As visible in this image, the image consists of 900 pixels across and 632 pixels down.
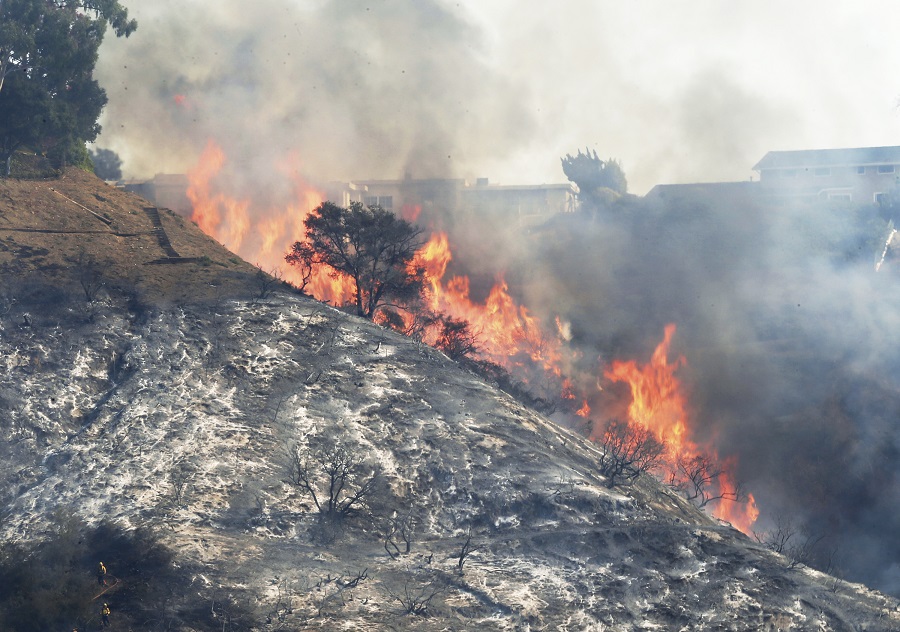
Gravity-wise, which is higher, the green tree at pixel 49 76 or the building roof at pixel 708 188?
the building roof at pixel 708 188

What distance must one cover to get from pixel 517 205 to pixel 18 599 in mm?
75076

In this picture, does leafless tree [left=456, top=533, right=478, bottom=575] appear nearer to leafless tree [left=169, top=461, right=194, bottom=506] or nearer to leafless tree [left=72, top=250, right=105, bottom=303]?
leafless tree [left=169, top=461, right=194, bottom=506]

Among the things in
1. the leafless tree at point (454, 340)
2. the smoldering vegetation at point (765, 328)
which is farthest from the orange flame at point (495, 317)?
the leafless tree at point (454, 340)

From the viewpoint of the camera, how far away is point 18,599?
2342cm

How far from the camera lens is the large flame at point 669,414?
2280 inches

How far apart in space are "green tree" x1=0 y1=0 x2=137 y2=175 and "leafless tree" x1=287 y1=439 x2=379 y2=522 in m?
27.4

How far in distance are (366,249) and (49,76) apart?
21104 mm

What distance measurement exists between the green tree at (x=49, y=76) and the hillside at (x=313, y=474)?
7462 mm

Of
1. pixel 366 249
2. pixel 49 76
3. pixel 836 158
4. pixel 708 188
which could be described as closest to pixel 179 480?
pixel 366 249

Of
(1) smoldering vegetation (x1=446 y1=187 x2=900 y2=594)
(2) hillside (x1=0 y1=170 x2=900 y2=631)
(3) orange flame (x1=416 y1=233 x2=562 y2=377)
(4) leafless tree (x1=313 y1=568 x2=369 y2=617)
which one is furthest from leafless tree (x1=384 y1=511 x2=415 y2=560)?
(3) orange flame (x1=416 y1=233 x2=562 y2=377)

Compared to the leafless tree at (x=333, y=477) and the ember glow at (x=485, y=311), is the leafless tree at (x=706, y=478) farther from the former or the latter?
the leafless tree at (x=333, y=477)

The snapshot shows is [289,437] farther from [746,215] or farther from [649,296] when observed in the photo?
[746,215]

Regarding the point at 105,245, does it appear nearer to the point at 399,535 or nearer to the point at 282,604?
the point at 399,535

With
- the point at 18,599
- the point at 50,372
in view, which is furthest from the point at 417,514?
the point at 50,372
